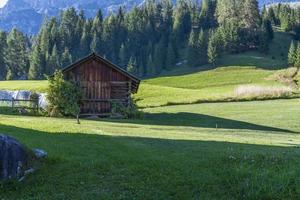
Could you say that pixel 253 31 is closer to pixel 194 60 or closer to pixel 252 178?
pixel 194 60

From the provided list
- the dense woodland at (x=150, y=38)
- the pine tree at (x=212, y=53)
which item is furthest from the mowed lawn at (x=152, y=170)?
the dense woodland at (x=150, y=38)

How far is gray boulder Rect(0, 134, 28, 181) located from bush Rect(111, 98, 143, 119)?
33521mm

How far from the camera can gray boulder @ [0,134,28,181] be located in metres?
16.8

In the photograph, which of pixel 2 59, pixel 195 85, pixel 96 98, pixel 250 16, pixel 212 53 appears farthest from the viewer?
pixel 250 16

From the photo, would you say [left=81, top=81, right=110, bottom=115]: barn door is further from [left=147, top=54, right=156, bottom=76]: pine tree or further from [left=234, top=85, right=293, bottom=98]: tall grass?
[left=147, top=54, right=156, bottom=76]: pine tree

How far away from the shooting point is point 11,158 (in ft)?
56.0

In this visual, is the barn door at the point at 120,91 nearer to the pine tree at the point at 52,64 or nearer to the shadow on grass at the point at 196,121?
the shadow on grass at the point at 196,121

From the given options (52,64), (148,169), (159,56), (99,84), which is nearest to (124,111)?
(99,84)

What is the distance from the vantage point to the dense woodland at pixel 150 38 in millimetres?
148688

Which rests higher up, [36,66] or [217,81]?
[36,66]

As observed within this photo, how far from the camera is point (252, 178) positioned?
1717cm

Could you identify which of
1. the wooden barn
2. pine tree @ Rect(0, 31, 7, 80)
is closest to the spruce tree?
pine tree @ Rect(0, 31, 7, 80)

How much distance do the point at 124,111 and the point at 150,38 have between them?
129m

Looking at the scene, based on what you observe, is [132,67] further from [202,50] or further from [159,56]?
[202,50]
